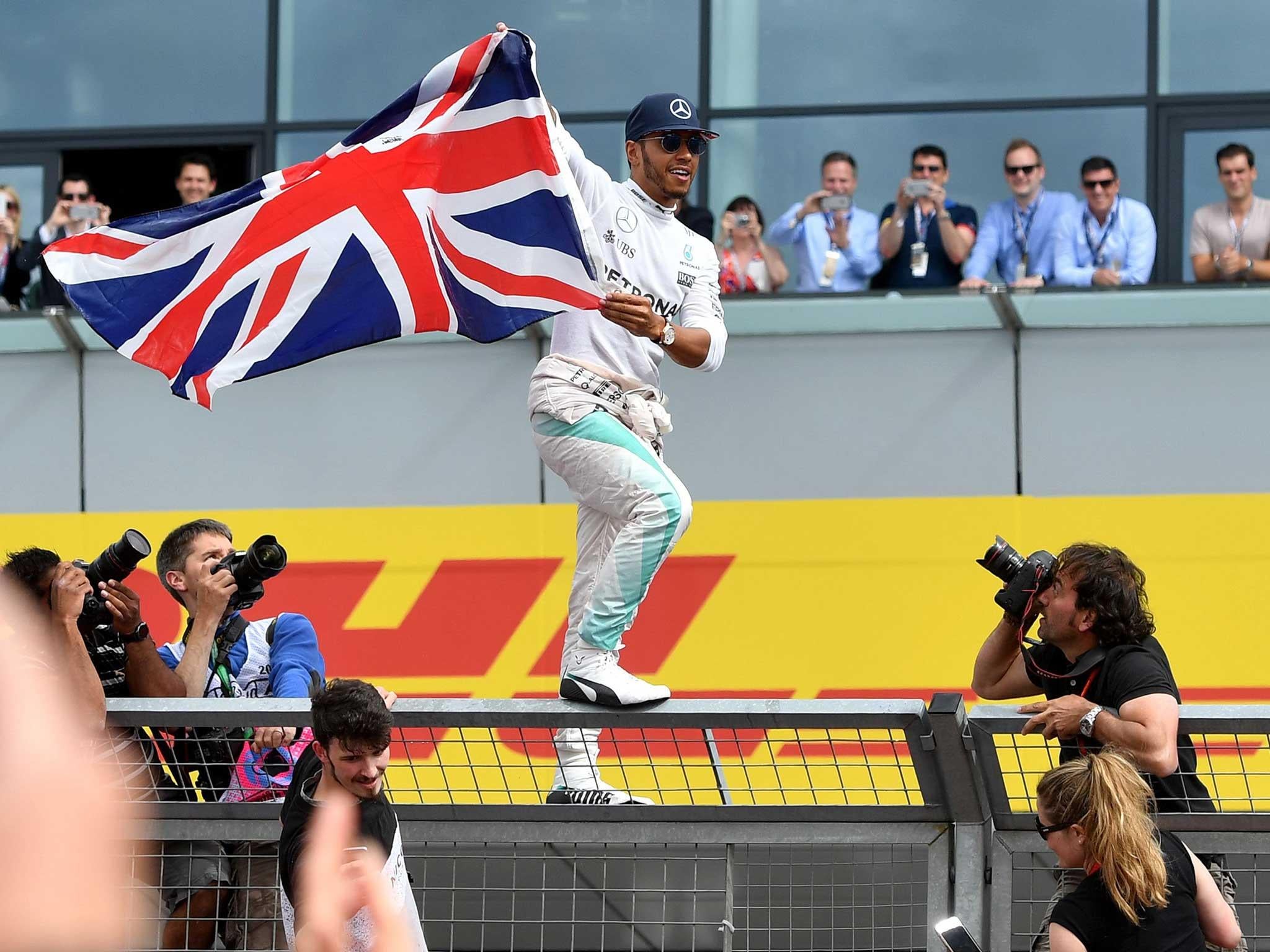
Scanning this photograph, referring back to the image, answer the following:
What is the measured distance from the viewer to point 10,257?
10.4 metres

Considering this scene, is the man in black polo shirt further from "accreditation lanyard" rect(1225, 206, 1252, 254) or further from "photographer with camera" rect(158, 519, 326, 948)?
"accreditation lanyard" rect(1225, 206, 1252, 254)

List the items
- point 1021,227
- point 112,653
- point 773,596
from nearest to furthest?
point 112,653
point 773,596
point 1021,227

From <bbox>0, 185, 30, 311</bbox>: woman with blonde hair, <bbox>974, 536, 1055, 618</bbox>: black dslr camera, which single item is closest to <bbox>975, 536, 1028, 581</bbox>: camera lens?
<bbox>974, 536, 1055, 618</bbox>: black dslr camera

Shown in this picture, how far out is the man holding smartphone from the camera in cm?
934

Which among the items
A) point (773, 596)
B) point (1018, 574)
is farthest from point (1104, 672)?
point (773, 596)

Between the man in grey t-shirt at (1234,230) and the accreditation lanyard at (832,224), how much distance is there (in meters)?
1.66

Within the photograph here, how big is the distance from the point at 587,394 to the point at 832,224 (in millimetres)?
4367

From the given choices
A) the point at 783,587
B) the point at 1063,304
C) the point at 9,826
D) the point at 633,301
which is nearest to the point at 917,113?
the point at 1063,304

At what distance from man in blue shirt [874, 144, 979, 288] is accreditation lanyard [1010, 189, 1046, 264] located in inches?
7.6

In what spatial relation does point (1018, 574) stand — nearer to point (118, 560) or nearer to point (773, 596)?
Result: point (118, 560)

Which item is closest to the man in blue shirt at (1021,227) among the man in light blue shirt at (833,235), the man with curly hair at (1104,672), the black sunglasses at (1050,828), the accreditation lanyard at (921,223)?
the accreditation lanyard at (921,223)

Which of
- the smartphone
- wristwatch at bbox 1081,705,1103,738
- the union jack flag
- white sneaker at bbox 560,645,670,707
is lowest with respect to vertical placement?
the smartphone

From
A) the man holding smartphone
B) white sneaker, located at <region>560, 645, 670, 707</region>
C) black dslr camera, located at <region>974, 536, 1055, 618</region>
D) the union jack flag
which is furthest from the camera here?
the man holding smartphone

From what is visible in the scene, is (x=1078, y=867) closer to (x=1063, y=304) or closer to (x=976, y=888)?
(x=976, y=888)
